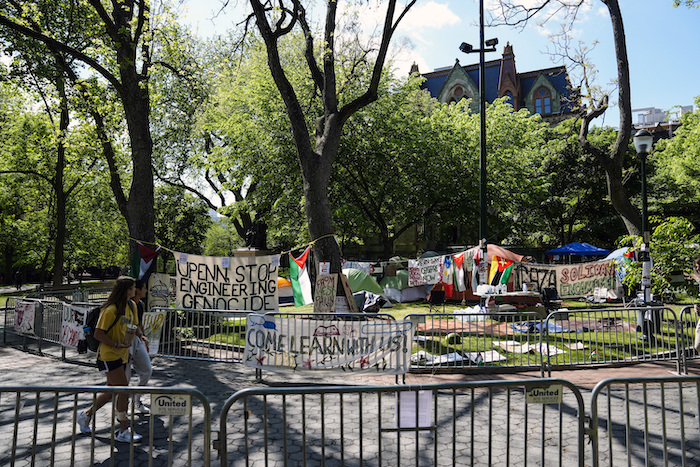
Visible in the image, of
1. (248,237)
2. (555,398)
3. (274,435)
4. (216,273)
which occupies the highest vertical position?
(248,237)

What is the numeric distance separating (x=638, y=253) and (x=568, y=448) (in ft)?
25.8

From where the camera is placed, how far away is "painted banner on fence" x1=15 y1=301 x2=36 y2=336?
11.1 metres

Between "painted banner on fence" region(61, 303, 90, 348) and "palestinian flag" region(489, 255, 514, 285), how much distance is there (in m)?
12.3

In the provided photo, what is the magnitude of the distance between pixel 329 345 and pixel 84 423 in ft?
10.9

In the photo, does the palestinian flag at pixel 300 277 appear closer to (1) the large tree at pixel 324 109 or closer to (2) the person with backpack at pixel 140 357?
(1) the large tree at pixel 324 109

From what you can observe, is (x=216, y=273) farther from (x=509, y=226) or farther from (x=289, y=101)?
(x=509, y=226)

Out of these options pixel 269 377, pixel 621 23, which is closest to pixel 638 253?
pixel 621 23

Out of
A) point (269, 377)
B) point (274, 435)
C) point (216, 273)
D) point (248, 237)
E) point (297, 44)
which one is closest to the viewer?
point (274, 435)

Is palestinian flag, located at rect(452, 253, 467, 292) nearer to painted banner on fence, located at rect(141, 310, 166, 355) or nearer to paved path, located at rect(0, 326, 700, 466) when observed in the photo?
paved path, located at rect(0, 326, 700, 466)

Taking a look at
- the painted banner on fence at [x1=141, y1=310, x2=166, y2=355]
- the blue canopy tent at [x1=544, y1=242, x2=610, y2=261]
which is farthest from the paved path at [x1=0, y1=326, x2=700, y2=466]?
the blue canopy tent at [x1=544, y1=242, x2=610, y2=261]

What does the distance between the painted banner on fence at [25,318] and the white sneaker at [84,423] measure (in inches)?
275

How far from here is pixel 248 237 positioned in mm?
31766

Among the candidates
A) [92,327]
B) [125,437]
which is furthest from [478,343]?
[92,327]

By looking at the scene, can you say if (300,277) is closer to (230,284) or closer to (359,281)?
(230,284)
